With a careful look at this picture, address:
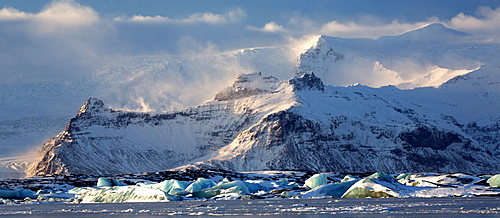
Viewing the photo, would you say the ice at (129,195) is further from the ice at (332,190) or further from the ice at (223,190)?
the ice at (332,190)

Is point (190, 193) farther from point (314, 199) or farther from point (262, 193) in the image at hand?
point (314, 199)

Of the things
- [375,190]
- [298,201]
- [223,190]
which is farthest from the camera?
[223,190]

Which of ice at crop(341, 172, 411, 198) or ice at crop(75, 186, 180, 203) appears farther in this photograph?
ice at crop(75, 186, 180, 203)

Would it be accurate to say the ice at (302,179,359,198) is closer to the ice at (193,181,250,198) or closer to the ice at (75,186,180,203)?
the ice at (193,181,250,198)

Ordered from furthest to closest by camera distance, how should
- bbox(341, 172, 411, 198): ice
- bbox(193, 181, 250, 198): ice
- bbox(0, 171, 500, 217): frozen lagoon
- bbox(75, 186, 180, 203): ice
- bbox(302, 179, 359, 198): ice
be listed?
bbox(193, 181, 250, 198): ice
bbox(75, 186, 180, 203): ice
bbox(302, 179, 359, 198): ice
bbox(341, 172, 411, 198): ice
bbox(0, 171, 500, 217): frozen lagoon

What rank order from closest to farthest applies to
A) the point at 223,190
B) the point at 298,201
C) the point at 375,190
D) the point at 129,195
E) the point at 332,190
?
the point at 375,190
the point at 298,201
the point at 332,190
the point at 129,195
the point at 223,190

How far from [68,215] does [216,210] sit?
23.2 meters

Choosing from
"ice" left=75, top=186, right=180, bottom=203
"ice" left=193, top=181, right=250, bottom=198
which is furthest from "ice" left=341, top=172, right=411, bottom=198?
"ice" left=75, top=186, right=180, bottom=203

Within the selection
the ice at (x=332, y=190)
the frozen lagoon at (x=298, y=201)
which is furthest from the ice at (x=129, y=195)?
the ice at (x=332, y=190)

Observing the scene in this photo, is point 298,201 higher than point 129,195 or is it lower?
lower

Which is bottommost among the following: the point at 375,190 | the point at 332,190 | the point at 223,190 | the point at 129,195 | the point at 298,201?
the point at 298,201

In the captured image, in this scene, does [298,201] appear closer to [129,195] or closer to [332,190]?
[332,190]

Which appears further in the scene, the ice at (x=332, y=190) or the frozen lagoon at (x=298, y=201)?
the ice at (x=332, y=190)

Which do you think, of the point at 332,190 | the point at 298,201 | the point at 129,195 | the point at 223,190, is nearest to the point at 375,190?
the point at 332,190
